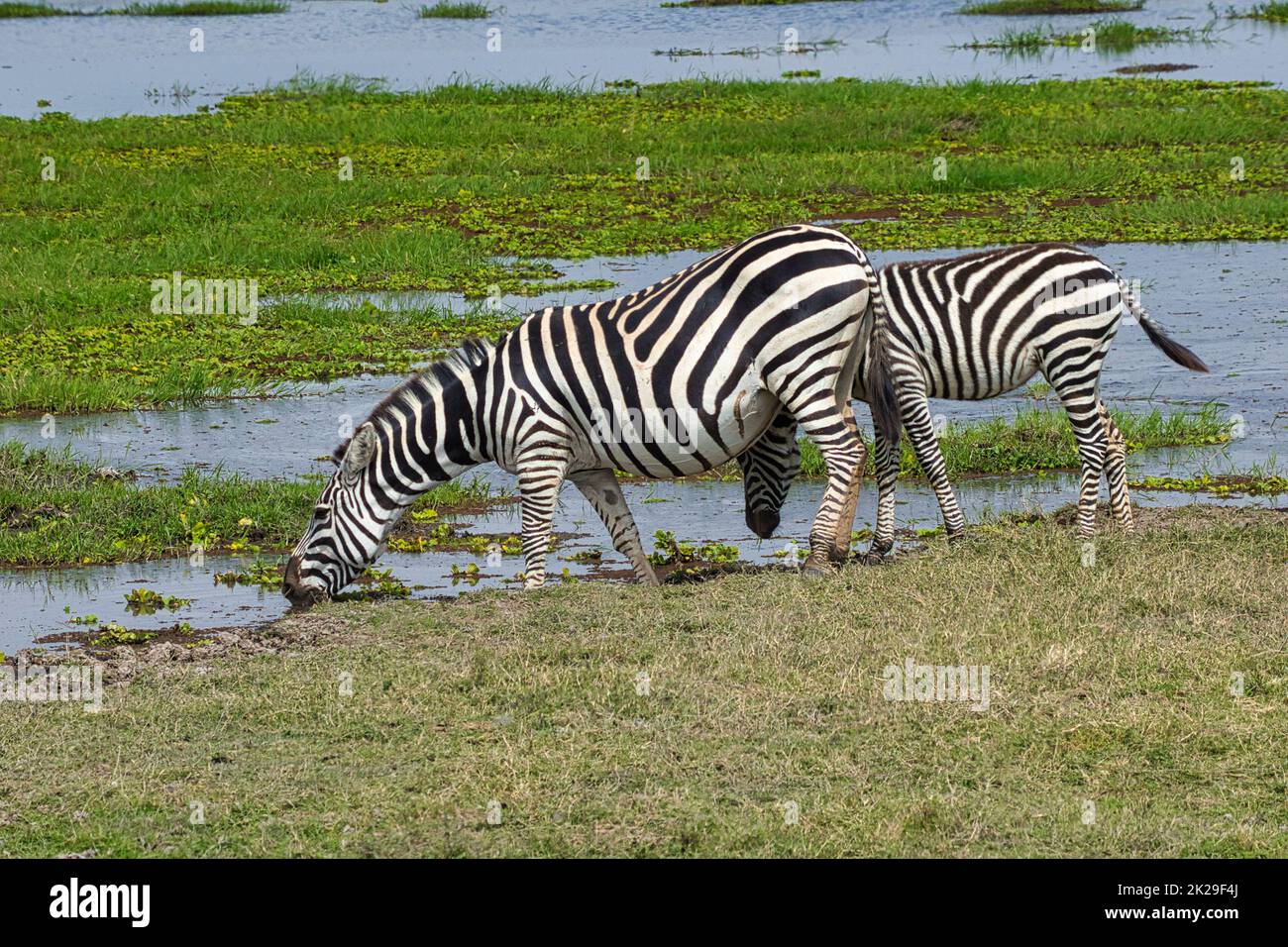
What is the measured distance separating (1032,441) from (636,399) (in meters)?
4.23

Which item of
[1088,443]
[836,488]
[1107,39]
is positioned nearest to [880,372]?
[836,488]

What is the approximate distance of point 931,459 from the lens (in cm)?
1069

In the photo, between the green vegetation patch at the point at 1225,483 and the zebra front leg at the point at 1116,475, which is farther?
the green vegetation patch at the point at 1225,483

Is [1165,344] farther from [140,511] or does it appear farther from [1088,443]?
[140,511]

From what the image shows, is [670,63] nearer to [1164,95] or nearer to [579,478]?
[1164,95]

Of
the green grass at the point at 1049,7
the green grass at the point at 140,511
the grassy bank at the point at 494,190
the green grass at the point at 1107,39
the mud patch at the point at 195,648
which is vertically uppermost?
the green grass at the point at 1049,7

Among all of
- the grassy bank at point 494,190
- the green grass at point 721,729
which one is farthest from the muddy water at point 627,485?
the green grass at point 721,729

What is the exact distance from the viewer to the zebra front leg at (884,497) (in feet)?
34.4

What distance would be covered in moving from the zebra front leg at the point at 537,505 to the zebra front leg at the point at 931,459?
2190 mm

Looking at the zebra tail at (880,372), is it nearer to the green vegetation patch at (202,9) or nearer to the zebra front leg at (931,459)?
the zebra front leg at (931,459)

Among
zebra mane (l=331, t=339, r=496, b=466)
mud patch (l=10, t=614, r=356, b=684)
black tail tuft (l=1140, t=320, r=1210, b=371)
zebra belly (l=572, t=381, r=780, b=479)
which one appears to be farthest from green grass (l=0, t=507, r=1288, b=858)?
black tail tuft (l=1140, t=320, r=1210, b=371)

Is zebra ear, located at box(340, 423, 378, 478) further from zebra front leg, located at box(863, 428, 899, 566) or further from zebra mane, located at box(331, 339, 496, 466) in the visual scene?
zebra front leg, located at box(863, 428, 899, 566)

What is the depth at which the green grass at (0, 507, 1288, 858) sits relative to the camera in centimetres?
638

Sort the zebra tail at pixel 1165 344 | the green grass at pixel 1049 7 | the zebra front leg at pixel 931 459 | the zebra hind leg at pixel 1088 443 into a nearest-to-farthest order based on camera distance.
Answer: the zebra hind leg at pixel 1088 443 < the zebra front leg at pixel 931 459 < the zebra tail at pixel 1165 344 < the green grass at pixel 1049 7
